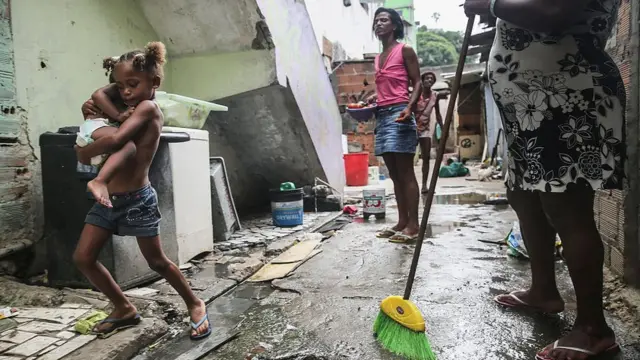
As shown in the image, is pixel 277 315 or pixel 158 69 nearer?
pixel 158 69

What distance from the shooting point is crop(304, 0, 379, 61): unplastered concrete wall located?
369 inches

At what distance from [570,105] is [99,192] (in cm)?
170

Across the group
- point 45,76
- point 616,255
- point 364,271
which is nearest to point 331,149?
point 364,271

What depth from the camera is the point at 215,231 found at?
385cm

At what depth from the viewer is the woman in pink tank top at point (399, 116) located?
11.9ft

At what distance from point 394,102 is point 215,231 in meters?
1.89

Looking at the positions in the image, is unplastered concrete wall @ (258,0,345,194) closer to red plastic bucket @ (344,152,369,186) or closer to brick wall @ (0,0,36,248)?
red plastic bucket @ (344,152,369,186)

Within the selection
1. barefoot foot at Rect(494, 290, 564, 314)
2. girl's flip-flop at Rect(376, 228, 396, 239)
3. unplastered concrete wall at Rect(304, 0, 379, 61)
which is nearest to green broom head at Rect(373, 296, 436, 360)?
barefoot foot at Rect(494, 290, 564, 314)

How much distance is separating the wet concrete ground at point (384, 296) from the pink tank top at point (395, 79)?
3.92 ft

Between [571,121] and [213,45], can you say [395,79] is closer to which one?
[213,45]

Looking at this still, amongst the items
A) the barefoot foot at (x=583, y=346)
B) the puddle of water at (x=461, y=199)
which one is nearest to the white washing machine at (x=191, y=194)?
the barefoot foot at (x=583, y=346)

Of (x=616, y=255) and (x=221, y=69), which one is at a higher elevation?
(x=221, y=69)

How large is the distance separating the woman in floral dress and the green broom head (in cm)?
41

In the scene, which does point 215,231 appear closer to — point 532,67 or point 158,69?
point 158,69
